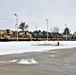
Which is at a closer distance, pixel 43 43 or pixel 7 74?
pixel 7 74

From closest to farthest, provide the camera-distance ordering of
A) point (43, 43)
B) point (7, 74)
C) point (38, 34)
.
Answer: point (7, 74), point (43, 43), point (38, 34)

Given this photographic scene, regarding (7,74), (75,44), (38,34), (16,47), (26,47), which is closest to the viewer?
(7,74)

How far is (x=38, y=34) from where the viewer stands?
160750 millimetres

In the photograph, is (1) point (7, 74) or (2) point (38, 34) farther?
(2) point (38, 34)

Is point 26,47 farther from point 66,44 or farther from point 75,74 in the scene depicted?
point 75,74

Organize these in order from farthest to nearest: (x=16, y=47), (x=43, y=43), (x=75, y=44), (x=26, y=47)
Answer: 1. (x=75, y=44)
2. (x=43, y=43)
3. (x=26, y=47)
4. (x=16, y=47)

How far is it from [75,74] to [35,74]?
1.85 metres

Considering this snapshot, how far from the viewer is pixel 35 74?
11.7 m

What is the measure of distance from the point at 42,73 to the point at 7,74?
1673 mm

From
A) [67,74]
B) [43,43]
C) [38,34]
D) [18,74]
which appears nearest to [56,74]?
[67,74]

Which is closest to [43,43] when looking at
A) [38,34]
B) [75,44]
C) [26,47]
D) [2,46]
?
[75,44]

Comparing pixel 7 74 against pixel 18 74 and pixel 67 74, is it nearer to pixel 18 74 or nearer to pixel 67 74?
pixel 18 74

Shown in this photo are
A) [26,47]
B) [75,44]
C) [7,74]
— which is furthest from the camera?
[75,44]

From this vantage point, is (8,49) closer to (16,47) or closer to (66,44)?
(16,47)
